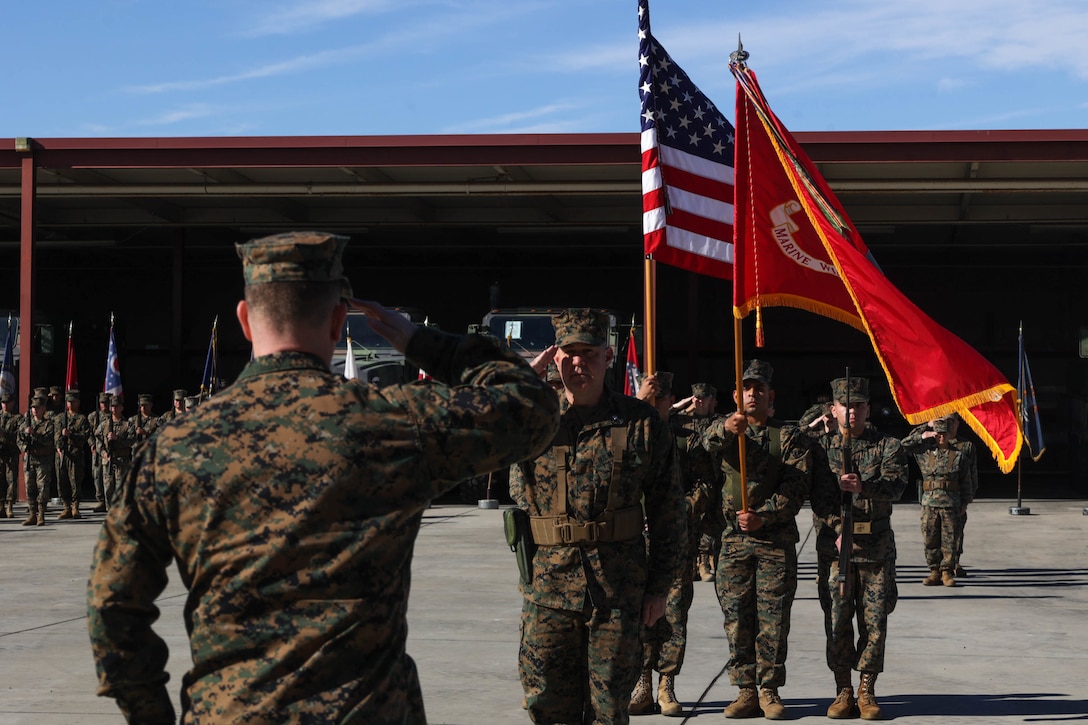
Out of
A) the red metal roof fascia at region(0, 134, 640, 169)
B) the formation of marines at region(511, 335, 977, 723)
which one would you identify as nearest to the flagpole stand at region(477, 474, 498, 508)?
the red metal roof fascia at region(0, 134, 640, 169)

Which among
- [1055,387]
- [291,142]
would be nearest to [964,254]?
[1055,387]

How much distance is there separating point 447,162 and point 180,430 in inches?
821

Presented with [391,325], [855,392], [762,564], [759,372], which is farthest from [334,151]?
[391,325]

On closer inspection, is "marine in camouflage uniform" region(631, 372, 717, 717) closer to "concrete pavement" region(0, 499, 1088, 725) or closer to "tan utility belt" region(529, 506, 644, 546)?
"concrete pavement" region(0, 499, 1088, 725)

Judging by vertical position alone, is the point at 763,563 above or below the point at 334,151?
below

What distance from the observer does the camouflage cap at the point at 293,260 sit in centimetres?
279

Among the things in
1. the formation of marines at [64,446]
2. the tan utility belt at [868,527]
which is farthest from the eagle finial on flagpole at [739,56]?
the formation of marines at [64,446]

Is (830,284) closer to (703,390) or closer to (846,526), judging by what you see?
(846,526)

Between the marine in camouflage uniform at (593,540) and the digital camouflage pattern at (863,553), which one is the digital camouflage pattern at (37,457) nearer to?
the digital camouflage pattern at (863,553)

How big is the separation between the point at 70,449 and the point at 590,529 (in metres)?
16.5

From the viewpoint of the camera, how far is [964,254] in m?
34.7

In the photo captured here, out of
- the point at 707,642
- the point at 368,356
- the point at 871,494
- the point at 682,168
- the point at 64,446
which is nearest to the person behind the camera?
the point at 682,168

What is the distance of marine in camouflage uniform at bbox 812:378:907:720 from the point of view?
7.63m

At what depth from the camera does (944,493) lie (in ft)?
45.4
